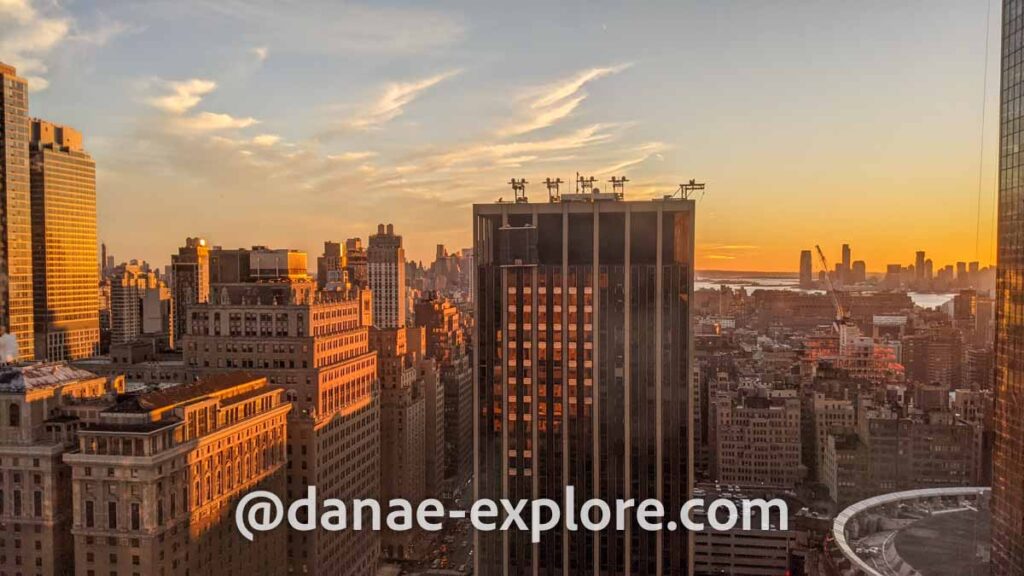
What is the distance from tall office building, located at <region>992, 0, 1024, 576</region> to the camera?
9898 mm

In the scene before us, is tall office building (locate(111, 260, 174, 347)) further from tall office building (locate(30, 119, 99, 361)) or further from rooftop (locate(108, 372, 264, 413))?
rooftop (locate(108, 372, 264, 413))

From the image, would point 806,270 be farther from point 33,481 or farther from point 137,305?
point 137,305

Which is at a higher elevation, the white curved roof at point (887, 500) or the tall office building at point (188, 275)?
the tall office building at point (188, 275)

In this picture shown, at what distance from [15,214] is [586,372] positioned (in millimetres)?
19733

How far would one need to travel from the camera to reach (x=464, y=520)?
71.7 feet

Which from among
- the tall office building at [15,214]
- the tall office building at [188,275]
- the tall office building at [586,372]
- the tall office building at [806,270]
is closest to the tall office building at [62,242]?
the tall office building at [15,214]

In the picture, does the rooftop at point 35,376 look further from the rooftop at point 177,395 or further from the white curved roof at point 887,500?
the white curved roof at point 887,500

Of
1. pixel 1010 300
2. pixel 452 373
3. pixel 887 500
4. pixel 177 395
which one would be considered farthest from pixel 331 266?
pixel 1010 300

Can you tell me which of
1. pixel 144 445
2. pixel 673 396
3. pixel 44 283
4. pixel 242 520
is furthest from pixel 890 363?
pixel 44 283

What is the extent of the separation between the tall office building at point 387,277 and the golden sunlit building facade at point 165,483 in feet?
55.9

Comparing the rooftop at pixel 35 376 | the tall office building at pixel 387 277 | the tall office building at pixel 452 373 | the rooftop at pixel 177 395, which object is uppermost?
the tall office building at pixel 387 277

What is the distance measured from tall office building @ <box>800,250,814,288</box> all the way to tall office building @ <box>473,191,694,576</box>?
2808mm

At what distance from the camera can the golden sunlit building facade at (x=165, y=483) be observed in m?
9.92

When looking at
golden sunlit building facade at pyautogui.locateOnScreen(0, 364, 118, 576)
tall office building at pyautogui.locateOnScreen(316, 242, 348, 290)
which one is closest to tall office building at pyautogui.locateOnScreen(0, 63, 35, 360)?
tall office building at pyautogui.locateOnScreen(316, 242, 348, 290)
